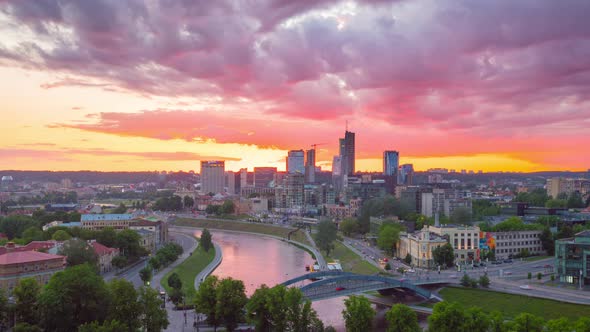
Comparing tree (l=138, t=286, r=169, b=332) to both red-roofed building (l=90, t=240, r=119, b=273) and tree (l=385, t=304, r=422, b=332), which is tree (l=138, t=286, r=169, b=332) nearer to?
tree (l=385, t=304, r=422, b=332)

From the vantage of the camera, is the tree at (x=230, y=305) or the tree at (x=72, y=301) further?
the tree at (x=230, y=305)

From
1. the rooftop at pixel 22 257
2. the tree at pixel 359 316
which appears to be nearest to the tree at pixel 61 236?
the rooftop at pixel 22 257

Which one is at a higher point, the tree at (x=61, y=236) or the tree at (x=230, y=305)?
the tree at (x=61, y=236)

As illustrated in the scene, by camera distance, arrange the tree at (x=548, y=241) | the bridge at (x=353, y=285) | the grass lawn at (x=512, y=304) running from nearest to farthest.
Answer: the grass lawn at (x=512, y=304) → the bridge at (x=353, y=285) → the tree at (x=548, y=241)

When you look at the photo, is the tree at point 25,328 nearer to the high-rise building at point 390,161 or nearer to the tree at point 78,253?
the tree at point 78,253

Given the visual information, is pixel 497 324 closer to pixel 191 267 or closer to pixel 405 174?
pixel 191 267

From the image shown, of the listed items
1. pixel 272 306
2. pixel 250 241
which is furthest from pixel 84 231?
pixel 272 306

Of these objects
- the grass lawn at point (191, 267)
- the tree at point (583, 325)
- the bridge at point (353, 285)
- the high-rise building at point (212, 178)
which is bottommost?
the grass lawn at point (191, 267)
